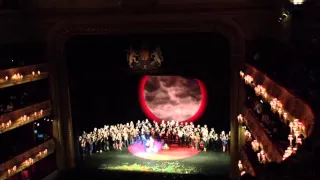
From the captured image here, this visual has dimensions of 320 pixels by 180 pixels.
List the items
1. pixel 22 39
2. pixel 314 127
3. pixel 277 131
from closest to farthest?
pixel 314 127 → pixel 277 131 → pixel 22 39

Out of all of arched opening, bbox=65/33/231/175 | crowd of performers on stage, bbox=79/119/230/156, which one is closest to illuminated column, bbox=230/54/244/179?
arched opening, bbox=65/33/231/175

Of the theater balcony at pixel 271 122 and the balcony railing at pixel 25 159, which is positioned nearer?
the theater balcony at pixel 271 122

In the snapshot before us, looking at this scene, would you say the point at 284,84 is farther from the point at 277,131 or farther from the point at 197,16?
the point at 197,16

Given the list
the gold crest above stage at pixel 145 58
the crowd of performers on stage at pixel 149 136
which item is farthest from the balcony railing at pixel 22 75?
the crowd of performers on stage at pixel 149 136

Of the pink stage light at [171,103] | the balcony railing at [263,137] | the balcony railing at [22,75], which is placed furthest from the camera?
the pink stage light at [171,103]

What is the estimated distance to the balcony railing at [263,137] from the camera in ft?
37.2

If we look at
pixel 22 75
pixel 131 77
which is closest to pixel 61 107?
pixel 22 75

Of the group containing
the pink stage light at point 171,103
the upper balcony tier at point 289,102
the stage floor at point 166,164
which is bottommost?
the stage floor at point 166,164

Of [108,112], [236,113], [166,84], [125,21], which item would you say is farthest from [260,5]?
[108,112]

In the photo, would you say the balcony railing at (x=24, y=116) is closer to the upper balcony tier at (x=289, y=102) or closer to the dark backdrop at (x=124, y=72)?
the dark backdrop at (x=124, y=72)

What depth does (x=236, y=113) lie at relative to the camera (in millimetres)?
18812

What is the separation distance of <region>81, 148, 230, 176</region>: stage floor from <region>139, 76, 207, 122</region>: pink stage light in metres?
2.74

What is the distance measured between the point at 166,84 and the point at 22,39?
8757 millimetres

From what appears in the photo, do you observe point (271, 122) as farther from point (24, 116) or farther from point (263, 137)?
point (24, 116)
